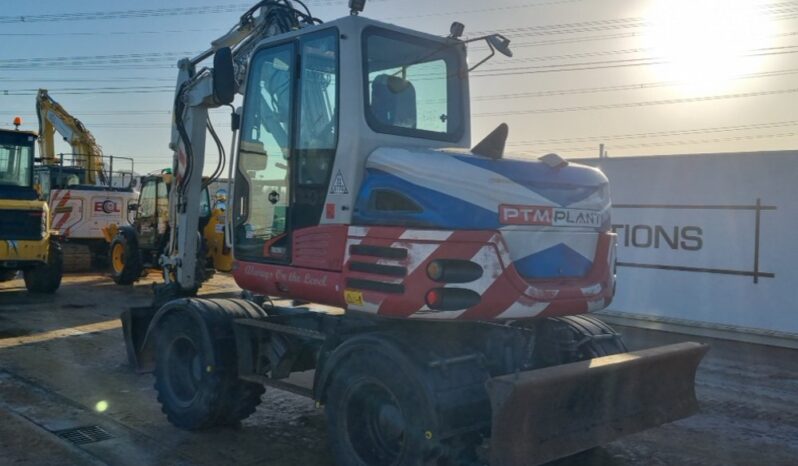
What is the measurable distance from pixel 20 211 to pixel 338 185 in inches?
404

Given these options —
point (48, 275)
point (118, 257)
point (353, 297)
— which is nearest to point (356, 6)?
point (353, 297)

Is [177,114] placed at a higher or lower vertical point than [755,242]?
higher

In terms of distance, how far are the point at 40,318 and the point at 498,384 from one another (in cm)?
961

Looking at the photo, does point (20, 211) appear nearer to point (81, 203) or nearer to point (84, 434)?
point (81, 203)

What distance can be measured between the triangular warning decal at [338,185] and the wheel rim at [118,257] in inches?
506

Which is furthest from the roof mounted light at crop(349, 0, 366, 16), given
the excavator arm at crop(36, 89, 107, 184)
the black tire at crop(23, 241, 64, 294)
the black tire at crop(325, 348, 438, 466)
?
the excavator arm at crop(36, 89, 107, 184)

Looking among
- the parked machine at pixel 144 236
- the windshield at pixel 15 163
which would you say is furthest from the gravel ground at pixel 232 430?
the parked machine at pixel 144 236

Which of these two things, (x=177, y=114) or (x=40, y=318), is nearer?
(x=177, y=114)

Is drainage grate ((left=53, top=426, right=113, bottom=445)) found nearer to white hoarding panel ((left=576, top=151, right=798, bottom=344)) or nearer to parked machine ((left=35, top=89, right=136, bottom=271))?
white hoarding panel ((left=576, top=151, right=798, bottom=344))

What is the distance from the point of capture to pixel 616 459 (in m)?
5.26

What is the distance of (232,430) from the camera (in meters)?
5.79

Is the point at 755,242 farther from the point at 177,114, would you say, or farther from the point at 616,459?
the point at 177,114

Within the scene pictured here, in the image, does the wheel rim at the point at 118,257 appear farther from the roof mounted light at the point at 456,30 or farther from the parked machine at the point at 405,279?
the roof mounted light at the point at 456,30

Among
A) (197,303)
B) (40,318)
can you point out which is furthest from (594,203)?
(40,318)
